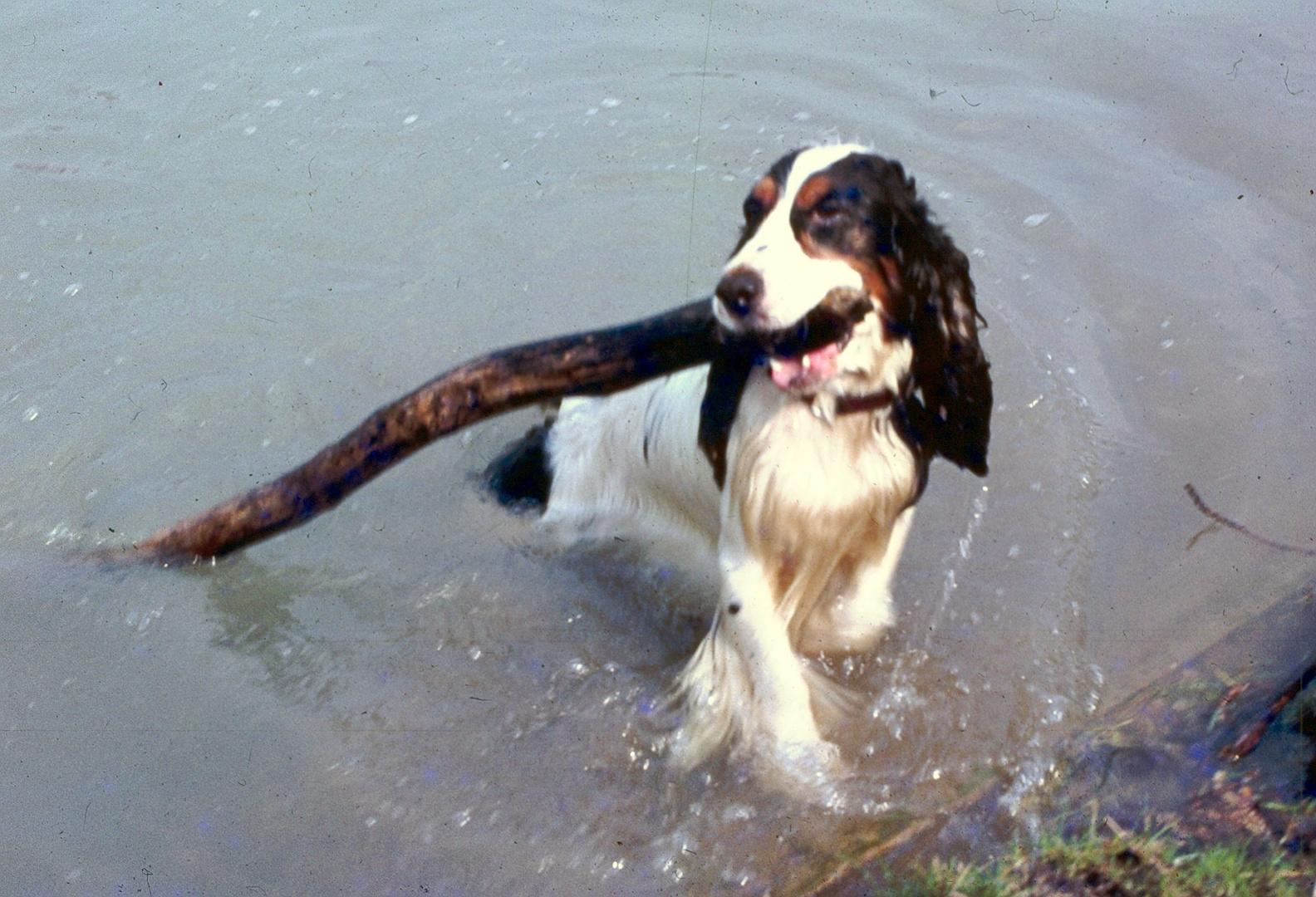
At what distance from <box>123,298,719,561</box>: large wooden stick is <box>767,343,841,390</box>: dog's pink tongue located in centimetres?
28

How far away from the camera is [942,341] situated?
2787 millimetres

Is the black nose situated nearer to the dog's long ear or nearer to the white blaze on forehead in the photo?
the white blaze on forehead

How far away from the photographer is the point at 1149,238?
5145 mm

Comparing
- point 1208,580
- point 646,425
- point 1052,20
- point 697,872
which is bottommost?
point 697,872

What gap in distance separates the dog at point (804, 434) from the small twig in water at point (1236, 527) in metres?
1.16

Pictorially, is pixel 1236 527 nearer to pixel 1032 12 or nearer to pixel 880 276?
pixel 880 276

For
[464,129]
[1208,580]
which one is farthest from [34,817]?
[464,129]

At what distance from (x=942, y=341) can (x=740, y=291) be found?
1.86ft

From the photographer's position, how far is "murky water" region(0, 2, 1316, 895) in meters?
3.17

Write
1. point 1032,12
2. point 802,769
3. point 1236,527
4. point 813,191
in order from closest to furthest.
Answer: point 813,191 < point 802,769 < point 1236,527 < point 1032,12

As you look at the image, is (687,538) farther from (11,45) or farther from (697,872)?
(11,45)

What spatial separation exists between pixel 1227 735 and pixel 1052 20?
467cm

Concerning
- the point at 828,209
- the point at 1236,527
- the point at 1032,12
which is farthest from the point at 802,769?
the point at 1032,12

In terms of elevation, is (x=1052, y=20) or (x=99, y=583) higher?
(x=1052, y=20)
